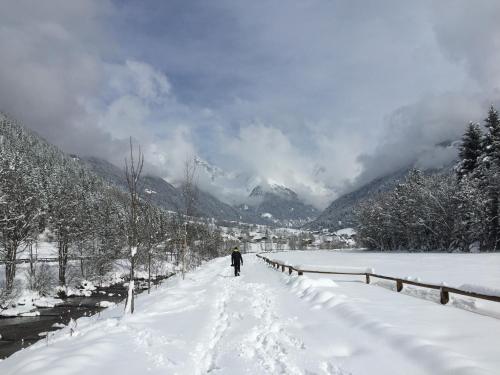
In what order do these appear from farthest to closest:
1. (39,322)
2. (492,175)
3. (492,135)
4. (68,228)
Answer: (492,135), (492,175), (68,228), (39,322)

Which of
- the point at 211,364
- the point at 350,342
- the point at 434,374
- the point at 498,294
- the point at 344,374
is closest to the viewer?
the point at 434,374

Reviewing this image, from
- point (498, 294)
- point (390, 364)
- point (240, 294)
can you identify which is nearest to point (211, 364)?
point (390, 364)

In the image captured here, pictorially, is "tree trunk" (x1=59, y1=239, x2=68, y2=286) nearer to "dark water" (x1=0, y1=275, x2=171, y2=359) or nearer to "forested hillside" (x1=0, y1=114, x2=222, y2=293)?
"forested hillside" (x1=0, y1=114, x2=222, y2=293)

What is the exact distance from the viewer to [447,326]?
8352 mm

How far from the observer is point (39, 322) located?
2567cm

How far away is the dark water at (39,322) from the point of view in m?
19.3

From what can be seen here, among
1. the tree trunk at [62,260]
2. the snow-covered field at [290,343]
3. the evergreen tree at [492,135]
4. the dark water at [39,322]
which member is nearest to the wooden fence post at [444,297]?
the snow-covered field at [290,343]

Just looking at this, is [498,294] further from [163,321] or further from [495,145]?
[495,145]

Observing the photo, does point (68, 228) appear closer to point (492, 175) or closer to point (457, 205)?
point (492, 175)

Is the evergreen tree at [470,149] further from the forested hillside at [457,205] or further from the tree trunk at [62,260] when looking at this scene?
the tree trunk at [62,260]

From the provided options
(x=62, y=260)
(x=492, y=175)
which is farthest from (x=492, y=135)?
(x=62, y=260)

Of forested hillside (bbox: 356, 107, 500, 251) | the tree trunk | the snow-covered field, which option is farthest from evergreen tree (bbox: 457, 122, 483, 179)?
the tree trunk

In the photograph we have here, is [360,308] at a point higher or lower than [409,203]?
lower

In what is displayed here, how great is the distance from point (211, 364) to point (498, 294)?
789 cm
